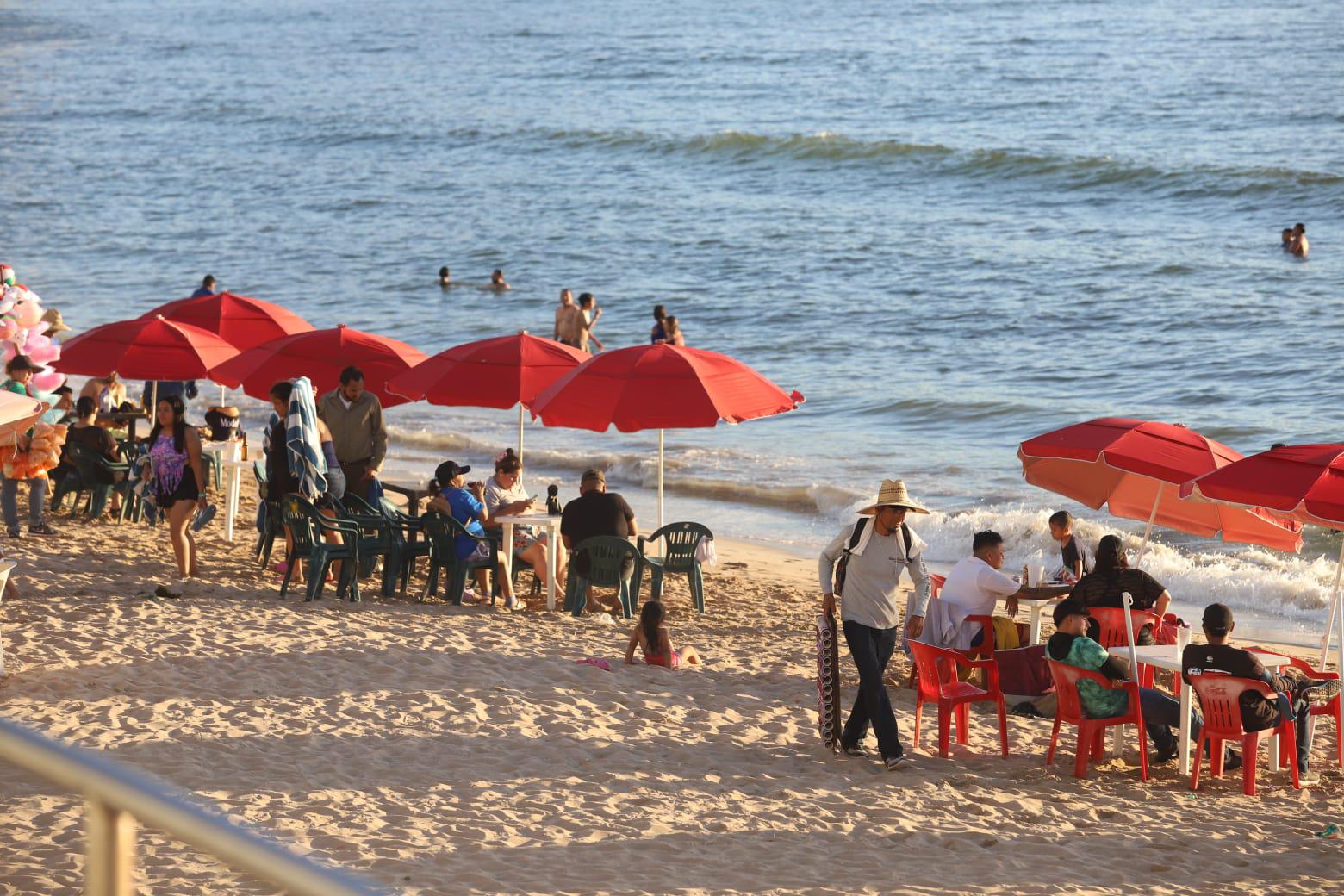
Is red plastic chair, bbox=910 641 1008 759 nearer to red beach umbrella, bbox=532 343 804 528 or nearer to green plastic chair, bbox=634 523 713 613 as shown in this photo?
red beach umbrella, bbox=532 343 804 528

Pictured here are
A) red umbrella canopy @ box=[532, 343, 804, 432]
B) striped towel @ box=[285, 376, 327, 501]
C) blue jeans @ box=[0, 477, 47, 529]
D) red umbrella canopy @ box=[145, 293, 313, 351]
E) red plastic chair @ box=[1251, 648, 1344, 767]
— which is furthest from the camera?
red umbrella canopy @ box=[145, 293, 313, 351]

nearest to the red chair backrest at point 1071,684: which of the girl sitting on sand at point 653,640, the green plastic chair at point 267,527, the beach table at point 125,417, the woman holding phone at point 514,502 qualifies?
the girl sitting on sand at point 653,640

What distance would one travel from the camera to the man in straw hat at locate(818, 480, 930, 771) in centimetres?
705

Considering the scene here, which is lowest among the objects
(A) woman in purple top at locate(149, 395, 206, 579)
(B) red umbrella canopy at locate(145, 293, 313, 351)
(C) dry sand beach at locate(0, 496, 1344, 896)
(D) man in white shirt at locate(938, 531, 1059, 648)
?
(C) dry sand beach at locate(0, 496, 1344, 896)

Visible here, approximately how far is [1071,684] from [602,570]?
11.5 feet

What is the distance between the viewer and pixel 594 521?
987 centimetres

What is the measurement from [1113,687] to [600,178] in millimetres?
32844

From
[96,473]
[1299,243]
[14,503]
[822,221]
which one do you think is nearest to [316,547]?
[14,503]

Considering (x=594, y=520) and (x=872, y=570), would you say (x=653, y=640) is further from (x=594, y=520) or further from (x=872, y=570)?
(x=872, y=570)

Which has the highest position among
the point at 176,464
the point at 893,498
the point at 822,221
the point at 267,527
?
the point at 822,221

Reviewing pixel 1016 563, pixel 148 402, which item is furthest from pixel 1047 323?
pixel 148 402

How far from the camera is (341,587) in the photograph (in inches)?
387

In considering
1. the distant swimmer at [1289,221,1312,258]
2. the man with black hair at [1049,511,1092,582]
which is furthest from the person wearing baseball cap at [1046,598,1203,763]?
the distant swimmer at [1289,221,1312,258]

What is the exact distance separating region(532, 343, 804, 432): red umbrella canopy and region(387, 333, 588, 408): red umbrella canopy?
54 centimetres
